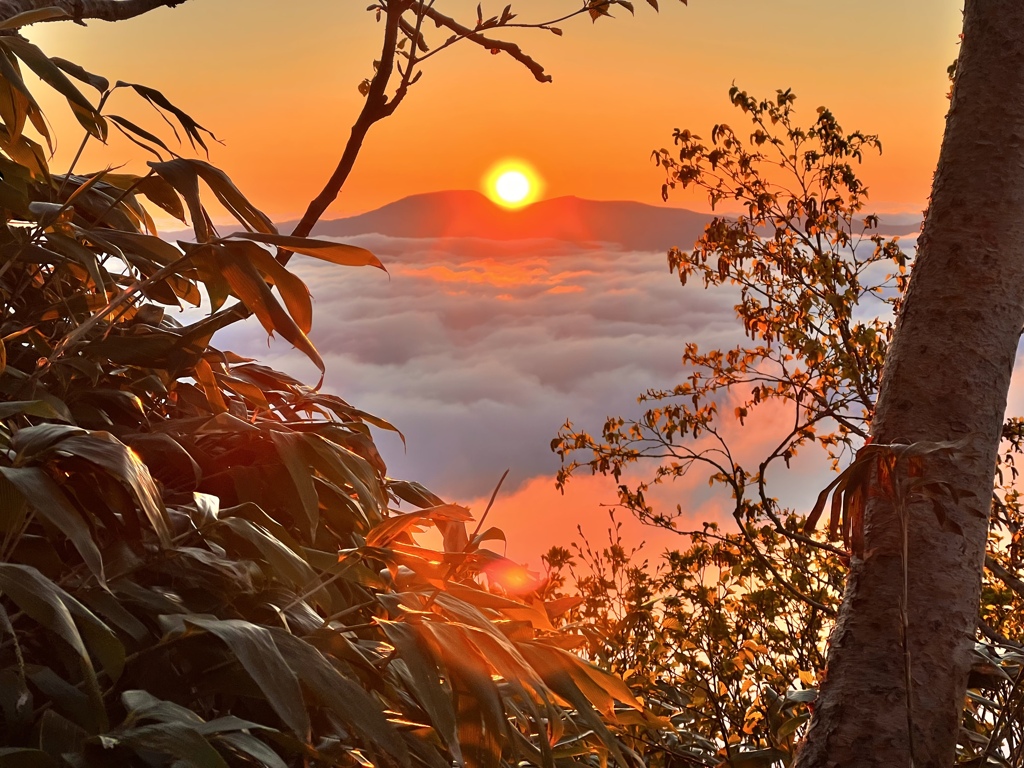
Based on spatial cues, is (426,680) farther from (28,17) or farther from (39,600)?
(28,17)

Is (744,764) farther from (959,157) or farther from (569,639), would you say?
(959,157)

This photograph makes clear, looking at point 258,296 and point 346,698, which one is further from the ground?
point 258,296

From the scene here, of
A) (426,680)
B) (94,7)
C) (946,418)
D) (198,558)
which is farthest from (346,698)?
(94,7)

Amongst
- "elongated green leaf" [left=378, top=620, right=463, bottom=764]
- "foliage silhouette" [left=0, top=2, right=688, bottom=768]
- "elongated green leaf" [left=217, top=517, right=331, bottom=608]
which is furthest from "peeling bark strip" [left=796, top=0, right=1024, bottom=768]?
"elongated green leaf" [left=217, top=517, right=331, bottom=608]

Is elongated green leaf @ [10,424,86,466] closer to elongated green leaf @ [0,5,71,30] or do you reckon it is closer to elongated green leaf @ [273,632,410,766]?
elongated green leaf @ [273,632,410,766]

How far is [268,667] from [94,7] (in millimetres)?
1293

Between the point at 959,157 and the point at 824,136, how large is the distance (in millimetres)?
3145

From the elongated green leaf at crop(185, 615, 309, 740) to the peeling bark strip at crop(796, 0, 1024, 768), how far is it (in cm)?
47

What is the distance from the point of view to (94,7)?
153 centimetres

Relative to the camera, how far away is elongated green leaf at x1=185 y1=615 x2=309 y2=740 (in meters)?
0.61

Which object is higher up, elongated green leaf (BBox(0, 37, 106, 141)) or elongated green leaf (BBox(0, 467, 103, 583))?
elongated green leaf (BBox(0, 37, 106, 141))

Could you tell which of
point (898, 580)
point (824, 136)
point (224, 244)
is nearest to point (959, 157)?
point (898, 580)

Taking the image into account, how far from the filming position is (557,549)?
3656 millimetres

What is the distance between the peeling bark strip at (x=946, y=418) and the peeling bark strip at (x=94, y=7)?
1123 millimetres
